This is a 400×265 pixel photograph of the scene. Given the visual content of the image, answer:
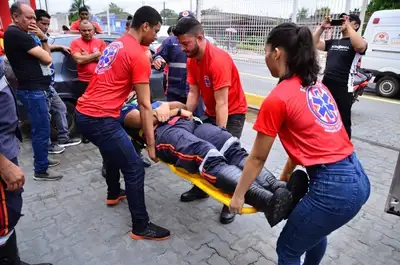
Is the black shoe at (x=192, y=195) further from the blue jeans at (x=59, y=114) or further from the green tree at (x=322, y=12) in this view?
the green tree at (x=322, y=12)

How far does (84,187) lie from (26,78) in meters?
1.38

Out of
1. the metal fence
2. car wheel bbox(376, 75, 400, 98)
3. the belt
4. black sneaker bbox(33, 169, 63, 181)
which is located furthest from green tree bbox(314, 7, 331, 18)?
the belt

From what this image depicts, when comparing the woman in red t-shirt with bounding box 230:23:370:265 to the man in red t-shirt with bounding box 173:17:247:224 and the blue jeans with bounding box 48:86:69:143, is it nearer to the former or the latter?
the man in red t-shirt with bounding box 173:17:247:224

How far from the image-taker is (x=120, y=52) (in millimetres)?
2344

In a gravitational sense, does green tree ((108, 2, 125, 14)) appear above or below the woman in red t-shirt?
above

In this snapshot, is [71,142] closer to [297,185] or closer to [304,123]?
[297,185]

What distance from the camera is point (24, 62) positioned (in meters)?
3.47

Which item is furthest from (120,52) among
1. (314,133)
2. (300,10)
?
(300,10)

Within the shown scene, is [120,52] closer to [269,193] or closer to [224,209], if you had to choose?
[269,193]

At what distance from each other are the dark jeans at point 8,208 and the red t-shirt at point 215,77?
164 centimetres


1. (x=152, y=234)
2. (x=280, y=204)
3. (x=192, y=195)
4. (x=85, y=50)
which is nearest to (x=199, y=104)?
(x=192, y=195)

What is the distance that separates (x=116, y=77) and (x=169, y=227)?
1.40 meters

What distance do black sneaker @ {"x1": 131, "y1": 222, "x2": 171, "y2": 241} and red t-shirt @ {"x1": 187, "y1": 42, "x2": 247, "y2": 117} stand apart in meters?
1.20

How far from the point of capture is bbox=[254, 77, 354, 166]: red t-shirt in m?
1.53
